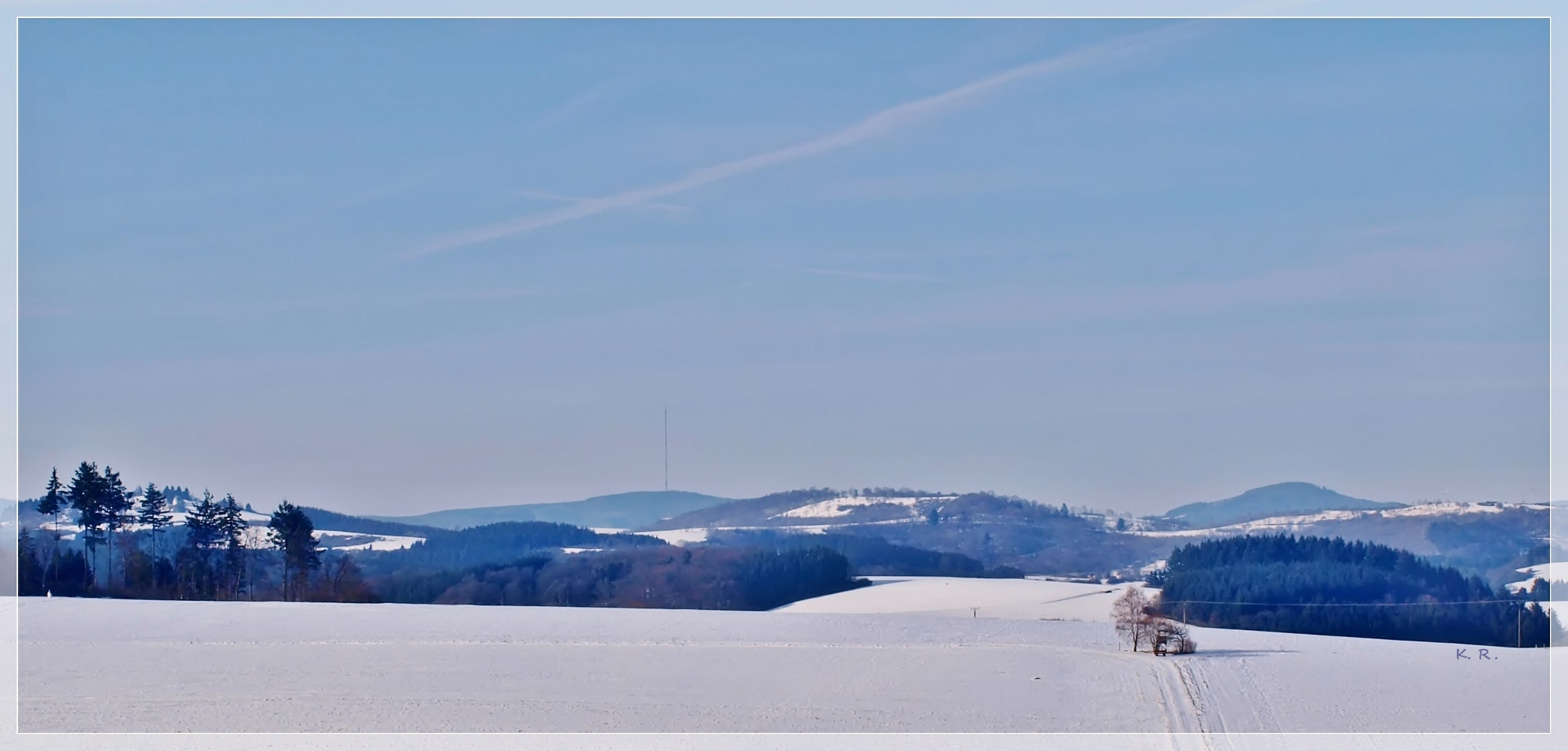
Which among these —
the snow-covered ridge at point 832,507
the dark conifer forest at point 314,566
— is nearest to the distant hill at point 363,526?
the dark conifer forest at point 314,566

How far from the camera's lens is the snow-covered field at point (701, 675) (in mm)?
25422

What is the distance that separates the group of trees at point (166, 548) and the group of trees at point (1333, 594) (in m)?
31.0

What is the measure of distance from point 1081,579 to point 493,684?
3967 cm

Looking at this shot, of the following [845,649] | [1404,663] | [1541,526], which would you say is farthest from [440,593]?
[1541,526]

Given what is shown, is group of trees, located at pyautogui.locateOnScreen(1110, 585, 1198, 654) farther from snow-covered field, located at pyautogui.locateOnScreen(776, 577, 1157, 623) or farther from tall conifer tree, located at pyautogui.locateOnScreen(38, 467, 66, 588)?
tall conifer tree, located at pyautogui.locateOnScreen(38, 467, 66, 588)

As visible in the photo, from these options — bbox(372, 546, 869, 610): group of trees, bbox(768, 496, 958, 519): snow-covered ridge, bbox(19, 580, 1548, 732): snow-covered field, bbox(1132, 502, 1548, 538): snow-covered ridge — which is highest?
bbox(768, 496, 958, 519): snow-covered ridge

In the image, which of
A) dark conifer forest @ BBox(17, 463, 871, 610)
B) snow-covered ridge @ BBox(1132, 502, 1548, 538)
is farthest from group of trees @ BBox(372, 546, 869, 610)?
snow-covered ridge @ BBox(1132, 502, 1548, 538)

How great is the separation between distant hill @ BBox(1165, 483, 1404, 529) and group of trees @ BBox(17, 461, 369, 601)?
4191 centimetres

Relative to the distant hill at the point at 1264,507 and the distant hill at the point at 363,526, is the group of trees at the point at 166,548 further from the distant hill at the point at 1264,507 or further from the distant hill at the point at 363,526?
the distant hill at the point at 1264,507

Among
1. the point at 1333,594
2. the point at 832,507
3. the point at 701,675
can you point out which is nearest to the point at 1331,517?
the point at 1333,594

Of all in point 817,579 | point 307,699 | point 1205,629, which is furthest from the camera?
point 817,579

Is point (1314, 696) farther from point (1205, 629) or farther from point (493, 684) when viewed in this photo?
point (493, 684)

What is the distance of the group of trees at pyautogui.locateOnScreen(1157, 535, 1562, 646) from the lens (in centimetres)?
4791

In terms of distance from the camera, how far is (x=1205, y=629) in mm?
39312
